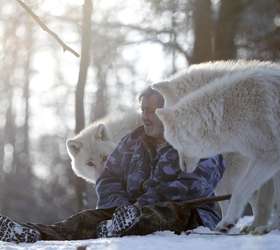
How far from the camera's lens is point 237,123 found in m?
4.76

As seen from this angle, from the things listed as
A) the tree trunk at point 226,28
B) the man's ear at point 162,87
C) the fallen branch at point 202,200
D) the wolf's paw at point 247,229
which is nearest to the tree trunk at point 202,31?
the tree trunk at point 226,28

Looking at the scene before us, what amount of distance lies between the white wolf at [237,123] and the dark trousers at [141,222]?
41 centimetres

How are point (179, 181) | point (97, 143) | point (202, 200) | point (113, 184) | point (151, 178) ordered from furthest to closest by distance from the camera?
1. point (97, 143)
2. point (113, 184)
3. point (151, 178)
4. point (179, 181)
5. point (202, 200)

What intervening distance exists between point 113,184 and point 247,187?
1555mm

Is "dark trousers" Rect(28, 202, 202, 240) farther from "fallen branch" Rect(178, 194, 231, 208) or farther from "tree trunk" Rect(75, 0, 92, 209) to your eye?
"tree trunk" Rect(75, 0, 92, 209)

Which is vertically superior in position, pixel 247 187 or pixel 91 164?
pixel 247 187

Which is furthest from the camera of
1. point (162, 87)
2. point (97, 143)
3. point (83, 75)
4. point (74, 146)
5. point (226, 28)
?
point (226, 28)

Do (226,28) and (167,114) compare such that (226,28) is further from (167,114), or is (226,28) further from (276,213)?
(276,213)

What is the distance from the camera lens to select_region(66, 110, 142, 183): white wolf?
870 centimetres

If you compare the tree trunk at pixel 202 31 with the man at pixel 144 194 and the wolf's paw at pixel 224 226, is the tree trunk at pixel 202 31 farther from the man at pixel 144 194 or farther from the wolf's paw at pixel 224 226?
the wolf's paw at pixel 224 226

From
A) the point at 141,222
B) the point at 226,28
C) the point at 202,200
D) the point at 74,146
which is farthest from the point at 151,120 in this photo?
the point at 226,28

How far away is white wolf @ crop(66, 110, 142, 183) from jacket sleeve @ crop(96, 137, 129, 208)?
255 centimetres

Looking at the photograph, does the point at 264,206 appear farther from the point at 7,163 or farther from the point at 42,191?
the point at 7,163

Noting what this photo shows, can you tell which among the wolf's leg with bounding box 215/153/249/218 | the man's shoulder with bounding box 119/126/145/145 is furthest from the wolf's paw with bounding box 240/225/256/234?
the man's shoulder with bounding box 119/126/145/145
